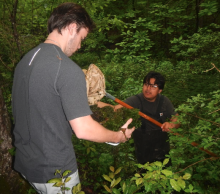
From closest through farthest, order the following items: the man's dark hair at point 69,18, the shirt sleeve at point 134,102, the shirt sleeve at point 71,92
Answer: the shirt sleeve at point 71,92 < the man's dark hair at point 69,18 < the shirt sleeve at point 134,102

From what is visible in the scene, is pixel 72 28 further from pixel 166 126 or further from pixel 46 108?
pixel 166 126

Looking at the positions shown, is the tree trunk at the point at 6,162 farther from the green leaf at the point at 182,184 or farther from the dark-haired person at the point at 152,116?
the green leaf at the point at 182,184

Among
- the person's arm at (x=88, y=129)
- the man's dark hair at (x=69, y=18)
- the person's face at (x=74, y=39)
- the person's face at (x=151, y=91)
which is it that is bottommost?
the person's face at (x=151, y=91)

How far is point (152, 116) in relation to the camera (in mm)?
3578

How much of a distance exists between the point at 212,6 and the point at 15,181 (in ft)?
32.6

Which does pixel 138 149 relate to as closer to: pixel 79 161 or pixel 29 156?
pixel 79 161

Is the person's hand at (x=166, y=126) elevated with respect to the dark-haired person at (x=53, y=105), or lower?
lower

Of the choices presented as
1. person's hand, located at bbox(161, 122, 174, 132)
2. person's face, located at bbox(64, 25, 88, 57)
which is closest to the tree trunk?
person's face, located at bbox(64, 25, 88, 57)

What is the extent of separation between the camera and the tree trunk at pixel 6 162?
268 cm

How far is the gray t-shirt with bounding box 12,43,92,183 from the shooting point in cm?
139

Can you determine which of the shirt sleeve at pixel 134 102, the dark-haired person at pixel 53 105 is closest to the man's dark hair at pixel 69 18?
the dark-haired person at pixel 53 105

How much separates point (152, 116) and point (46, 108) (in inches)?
99.5

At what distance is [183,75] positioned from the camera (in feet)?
27.8

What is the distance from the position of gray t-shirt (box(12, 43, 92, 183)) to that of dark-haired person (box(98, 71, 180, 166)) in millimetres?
2136
